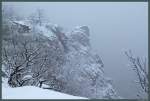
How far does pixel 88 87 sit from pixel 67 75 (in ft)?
12.5

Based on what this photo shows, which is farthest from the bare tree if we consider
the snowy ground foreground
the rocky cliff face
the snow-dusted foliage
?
the rocky cliff face

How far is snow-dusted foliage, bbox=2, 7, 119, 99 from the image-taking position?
14812mm

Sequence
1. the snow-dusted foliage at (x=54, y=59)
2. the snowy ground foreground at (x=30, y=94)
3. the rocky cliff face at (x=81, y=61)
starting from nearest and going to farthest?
1. the snowy ground foreground at (x=30, y=94)
2. the snow-dusted foliage at (x=54, y=59)
3. the rocky cliff face at (x=81, y=61)


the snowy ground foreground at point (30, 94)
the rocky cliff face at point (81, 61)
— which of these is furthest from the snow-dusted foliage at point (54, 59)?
the snowy ground foreground at point (30, 94)

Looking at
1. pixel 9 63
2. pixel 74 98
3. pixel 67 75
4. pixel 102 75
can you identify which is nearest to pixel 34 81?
pixel 9 63

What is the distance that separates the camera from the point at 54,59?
2220 cm

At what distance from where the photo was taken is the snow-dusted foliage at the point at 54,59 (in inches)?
583

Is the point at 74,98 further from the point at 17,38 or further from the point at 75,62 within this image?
the point at 75,62

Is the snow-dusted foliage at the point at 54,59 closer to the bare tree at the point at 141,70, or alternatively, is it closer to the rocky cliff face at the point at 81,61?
the rocky cliff face at the point at 81,61

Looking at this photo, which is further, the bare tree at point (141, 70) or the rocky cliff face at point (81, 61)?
the rocky cliff face at point (81, 61)

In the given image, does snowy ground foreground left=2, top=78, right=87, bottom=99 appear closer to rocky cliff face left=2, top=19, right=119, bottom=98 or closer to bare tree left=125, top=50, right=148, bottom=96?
bare tree left=125, top=50, right=148, bottom=96

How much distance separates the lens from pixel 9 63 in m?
13.9

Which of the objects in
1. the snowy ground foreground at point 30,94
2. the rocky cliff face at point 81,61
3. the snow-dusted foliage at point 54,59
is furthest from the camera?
the rocky cliff face at point 81,61

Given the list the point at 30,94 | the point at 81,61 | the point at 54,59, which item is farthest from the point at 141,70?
the point at 81,61
